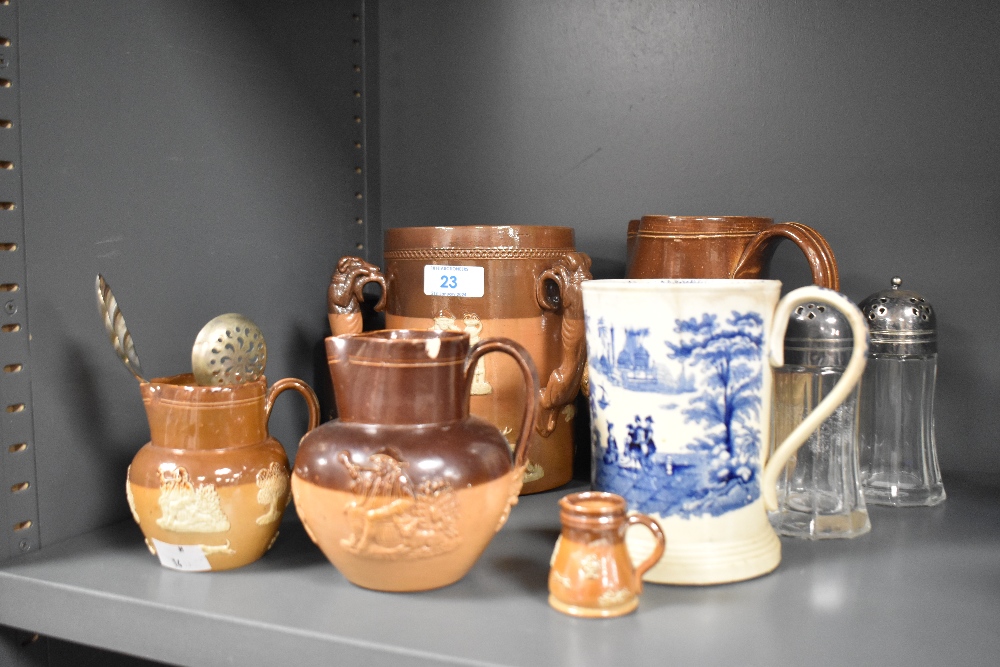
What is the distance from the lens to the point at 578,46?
43.1 inches

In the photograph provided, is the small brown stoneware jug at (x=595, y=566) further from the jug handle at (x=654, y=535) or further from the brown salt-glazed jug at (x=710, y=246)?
the brown salt-glazed jug at (x=710, y=246)

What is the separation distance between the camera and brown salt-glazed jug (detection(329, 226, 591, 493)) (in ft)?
3.00

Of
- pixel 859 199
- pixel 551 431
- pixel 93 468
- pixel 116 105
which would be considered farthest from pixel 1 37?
pixel 859 199

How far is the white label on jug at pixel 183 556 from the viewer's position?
0.73 m

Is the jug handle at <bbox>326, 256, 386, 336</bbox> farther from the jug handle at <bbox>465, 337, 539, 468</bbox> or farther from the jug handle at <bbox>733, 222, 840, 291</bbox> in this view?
the jug handle at <bbox>733, 222, 840, 291</bbox>

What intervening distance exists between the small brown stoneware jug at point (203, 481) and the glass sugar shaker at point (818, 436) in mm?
482

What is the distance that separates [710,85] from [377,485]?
66 cm

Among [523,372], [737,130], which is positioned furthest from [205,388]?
[737,130]

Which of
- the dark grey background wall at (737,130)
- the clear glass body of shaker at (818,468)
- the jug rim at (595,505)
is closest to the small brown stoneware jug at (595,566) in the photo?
the jug rim at (595,505)

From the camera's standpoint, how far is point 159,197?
861 millimetres

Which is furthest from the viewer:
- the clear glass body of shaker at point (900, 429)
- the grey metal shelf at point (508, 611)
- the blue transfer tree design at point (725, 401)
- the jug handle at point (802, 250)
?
the clear glass body of shaker at point (900, 429)

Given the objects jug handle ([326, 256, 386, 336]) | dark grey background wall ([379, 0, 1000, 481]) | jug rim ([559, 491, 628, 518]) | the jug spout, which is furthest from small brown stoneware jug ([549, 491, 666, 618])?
dark grey background wall ([379, 0, 1000, 481])

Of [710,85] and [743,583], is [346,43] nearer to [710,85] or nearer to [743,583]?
[710,85]

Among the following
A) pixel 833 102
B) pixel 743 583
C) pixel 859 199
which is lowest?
pixel 743 583
